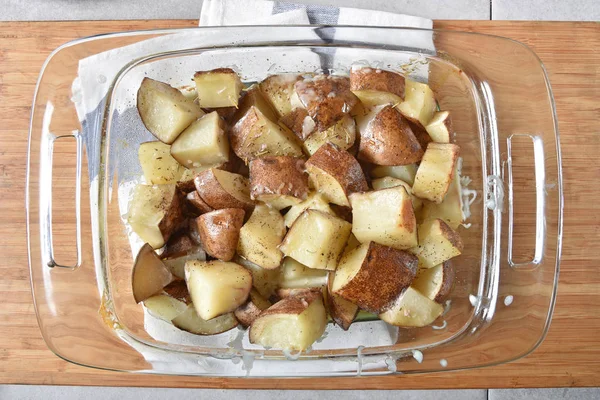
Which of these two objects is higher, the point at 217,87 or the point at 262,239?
the point at 217,87

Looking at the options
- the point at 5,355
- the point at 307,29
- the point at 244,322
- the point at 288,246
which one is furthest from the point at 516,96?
the point at 5,355

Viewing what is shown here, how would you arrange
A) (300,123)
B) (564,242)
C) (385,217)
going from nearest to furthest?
(385,217) → (300,123) → (564,242)

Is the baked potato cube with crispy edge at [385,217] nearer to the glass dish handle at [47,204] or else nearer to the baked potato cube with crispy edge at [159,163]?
the baked potato cube with crispy edge at [159,163]

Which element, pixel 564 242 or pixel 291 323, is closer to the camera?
pixel 291 323

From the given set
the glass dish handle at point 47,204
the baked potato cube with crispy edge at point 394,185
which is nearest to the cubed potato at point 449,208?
the baked potato cube with crispy edge at point 394,185

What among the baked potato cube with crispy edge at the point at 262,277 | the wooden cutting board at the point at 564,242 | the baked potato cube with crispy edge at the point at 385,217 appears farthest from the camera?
the wooden cutting board at the point at 564,242

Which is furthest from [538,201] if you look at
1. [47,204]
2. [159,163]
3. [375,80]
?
[47,204]

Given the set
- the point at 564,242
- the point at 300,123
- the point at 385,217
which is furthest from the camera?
the point at 564,242

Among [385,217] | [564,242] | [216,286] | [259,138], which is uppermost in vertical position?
[259,138]

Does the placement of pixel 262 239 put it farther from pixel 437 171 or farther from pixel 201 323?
pixel 437 171
